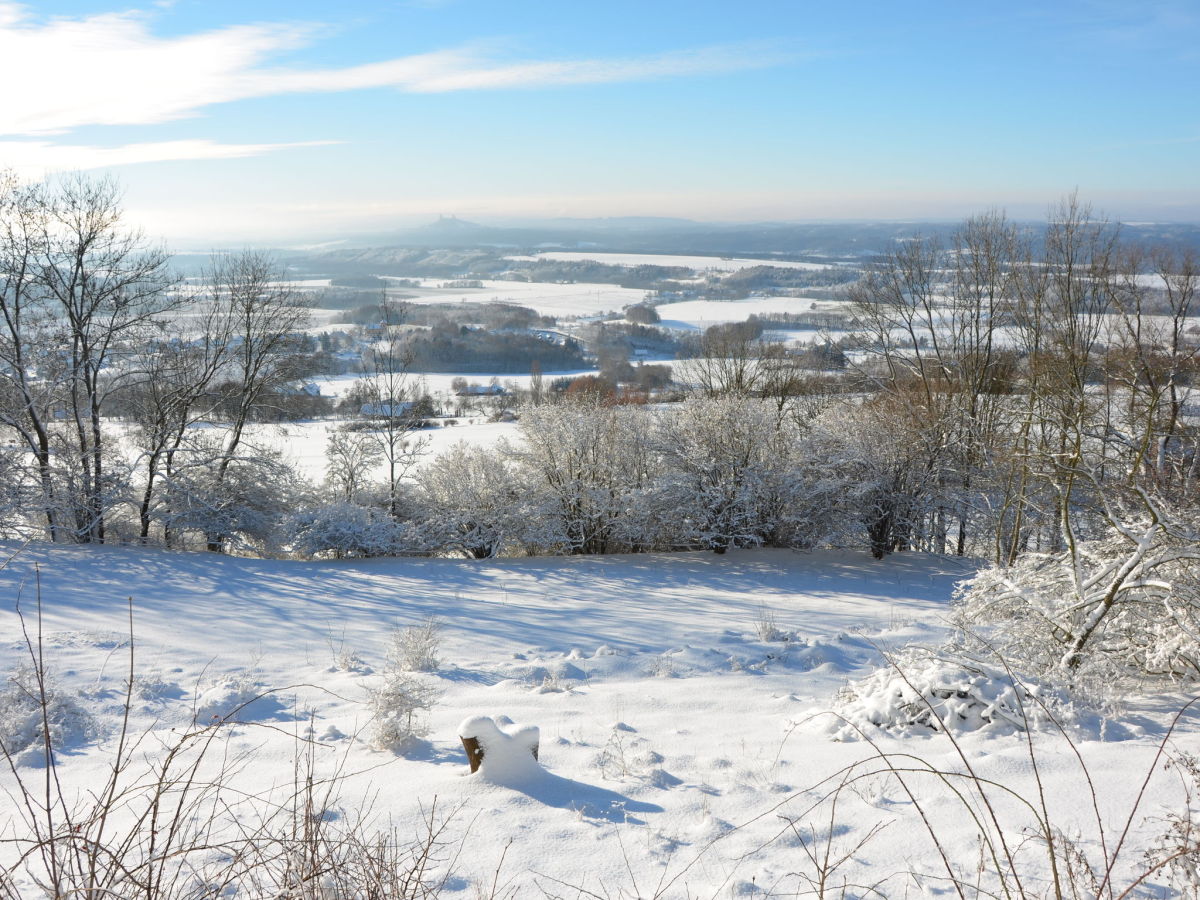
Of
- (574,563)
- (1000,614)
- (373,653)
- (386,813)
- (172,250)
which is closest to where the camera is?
(386,813)

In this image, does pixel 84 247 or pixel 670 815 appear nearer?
pixel 670 815

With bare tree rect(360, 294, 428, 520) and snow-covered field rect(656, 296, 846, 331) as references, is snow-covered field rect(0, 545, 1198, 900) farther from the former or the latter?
snow-covered field rect(656, 296, 846, 331)

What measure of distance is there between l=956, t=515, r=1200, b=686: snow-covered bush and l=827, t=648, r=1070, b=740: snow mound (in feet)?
2.11

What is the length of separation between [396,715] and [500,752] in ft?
4.09

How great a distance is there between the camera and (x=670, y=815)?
445cm

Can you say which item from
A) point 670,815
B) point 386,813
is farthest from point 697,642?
point 386,813

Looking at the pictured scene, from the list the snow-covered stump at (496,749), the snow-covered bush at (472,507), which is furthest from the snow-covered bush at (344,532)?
the snow-covered stump at (496,749)

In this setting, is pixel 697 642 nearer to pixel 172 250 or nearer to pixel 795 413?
pixel 795 413

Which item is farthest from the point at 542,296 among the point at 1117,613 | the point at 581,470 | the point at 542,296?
the point at 1117,613

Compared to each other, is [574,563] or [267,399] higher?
[267,399]

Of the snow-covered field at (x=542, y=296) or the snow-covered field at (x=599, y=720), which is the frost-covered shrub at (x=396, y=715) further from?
the snow-covered field at (x=542, y=296)

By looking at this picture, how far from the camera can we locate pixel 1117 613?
6.25 meters

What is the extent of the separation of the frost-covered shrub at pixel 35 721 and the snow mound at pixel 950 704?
232 inches

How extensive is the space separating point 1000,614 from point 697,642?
3.50 meters
